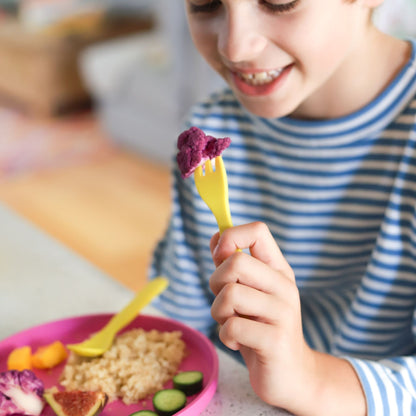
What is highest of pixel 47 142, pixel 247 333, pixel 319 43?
pixel 319 43

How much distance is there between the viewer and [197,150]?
0.57 m

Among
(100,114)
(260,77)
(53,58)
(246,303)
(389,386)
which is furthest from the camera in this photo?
(53,58)

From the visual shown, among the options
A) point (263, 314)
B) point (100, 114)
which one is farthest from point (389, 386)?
point (100, 114)

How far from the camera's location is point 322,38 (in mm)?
723

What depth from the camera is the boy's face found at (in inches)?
26.7

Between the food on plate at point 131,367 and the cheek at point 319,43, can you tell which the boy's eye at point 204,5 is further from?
the food on plate at point 131,367

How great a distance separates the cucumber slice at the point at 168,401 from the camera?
1.88ft

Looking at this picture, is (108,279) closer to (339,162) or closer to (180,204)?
(180,204)

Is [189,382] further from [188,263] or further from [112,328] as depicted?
[188,263]

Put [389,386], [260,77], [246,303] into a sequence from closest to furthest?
[246,303] → [389,386] → [260,77]

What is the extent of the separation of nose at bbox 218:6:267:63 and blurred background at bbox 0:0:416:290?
1.57m

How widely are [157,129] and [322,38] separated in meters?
2.70

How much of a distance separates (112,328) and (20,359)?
0.11m

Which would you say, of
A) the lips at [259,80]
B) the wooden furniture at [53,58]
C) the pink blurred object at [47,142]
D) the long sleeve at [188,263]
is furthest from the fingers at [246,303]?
the wooden furniture at [53,58]
